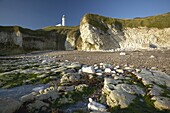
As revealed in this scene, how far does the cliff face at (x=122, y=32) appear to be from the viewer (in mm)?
56312

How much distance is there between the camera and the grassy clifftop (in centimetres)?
5793

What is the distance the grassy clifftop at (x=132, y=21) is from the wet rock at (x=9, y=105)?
182ft

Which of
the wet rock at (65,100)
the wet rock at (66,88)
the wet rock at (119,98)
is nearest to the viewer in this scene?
the wet rock at (119,98)

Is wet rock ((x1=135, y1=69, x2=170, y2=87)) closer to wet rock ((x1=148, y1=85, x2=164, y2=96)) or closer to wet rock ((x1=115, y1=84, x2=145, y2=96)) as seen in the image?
wet rock ((x1=148, y1=85, x2=164, y2=96))

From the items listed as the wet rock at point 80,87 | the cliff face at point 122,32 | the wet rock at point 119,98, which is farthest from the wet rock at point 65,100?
the cliff face at point 122,32

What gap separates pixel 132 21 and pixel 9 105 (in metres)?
61.0

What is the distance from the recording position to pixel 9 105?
738 cm

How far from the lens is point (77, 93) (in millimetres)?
10133

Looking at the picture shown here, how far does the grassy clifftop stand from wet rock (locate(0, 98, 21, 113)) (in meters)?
55.6

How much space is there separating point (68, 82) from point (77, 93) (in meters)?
1.72

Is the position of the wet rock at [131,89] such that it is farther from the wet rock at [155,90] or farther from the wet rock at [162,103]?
the wet rock at [162,103]

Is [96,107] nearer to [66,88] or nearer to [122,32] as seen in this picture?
[66,88]

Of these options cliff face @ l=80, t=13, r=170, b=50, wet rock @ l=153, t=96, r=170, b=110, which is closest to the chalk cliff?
cliff face @ l=80, t=13, r=170, b=50

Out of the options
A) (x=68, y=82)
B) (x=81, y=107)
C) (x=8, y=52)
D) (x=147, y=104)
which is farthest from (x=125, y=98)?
(x=8, y=52)
